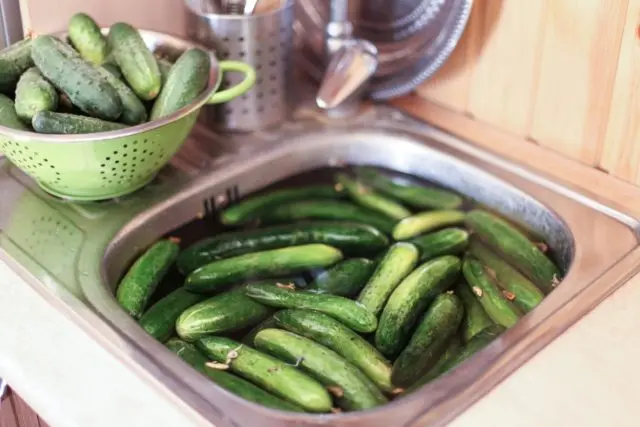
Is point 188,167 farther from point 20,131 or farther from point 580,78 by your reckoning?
point 580,78

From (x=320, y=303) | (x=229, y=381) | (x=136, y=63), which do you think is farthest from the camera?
(x=136, y=63)

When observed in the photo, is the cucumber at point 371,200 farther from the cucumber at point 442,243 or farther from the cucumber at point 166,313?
the cucumber at point 166,313

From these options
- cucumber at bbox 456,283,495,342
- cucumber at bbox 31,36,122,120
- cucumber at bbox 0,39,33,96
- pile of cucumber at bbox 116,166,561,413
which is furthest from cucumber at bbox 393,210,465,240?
cucumber at bbox 0,39,33,96

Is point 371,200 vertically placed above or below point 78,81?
below

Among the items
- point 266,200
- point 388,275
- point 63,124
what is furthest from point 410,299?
point 63,124

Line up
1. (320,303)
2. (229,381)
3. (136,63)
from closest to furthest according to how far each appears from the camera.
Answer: (229,381), (320,303), (136,63)

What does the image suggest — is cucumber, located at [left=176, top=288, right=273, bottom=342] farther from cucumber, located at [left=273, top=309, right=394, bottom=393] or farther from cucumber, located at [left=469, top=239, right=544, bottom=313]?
cucumber, located at [left=469, top=239, right=544, bottom=313]

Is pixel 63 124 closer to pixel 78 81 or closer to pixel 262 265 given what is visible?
pixel 78 81
